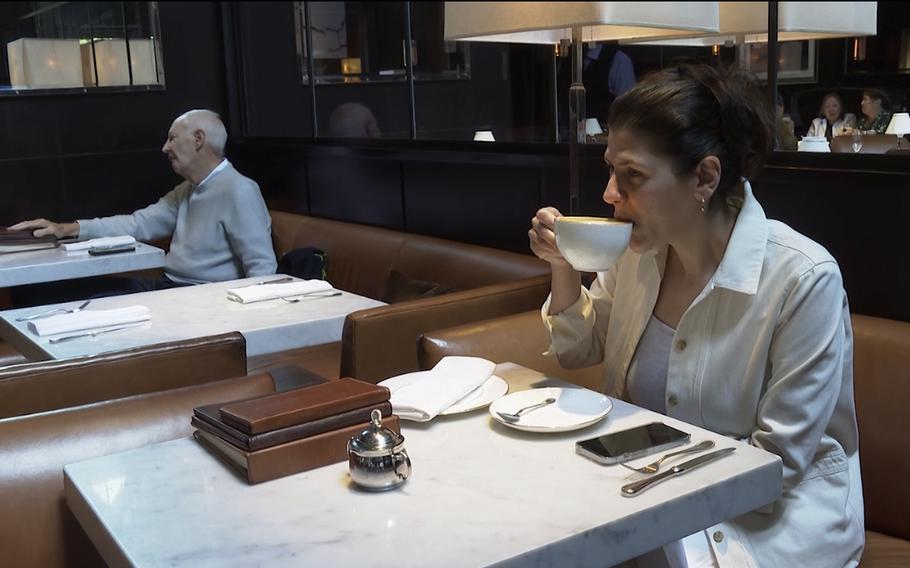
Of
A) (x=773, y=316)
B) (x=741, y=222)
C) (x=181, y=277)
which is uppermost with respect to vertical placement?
(x=741, y=222)

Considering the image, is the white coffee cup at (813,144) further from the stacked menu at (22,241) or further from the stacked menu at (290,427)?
the stacked menu at (22,241)

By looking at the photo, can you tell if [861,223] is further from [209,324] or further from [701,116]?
[209,324]

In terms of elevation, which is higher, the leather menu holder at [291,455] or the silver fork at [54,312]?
the leather menu holder at [291,455]

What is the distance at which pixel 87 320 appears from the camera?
2.43 metres

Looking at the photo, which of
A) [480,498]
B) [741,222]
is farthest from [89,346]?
[741,222]

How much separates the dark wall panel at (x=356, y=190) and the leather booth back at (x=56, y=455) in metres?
2.61

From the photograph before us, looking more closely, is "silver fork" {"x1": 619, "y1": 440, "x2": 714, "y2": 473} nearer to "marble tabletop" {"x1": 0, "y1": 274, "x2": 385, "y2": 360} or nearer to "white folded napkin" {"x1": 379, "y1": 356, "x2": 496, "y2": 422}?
"white folded napkin" {"x1": 379, "y1": 356, "x2": 496, "y2": 422}

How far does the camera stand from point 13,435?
1.54m

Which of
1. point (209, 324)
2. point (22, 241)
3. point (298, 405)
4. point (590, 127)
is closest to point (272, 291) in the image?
point (209, 324)

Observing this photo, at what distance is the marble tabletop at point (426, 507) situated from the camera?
42.8 inches

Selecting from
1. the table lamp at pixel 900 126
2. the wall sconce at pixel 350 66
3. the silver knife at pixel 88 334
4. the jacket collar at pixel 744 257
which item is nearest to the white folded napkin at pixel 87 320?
the silver knife at pixel 88 334

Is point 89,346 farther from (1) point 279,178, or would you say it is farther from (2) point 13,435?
(1) point 279,178

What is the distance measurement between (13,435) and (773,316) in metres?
1.27

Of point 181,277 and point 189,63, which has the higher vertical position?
point 189,63
